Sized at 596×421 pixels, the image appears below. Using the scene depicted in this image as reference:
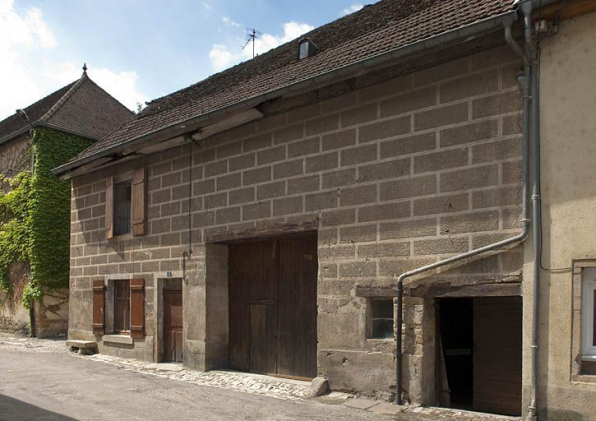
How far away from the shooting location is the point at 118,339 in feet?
40.3

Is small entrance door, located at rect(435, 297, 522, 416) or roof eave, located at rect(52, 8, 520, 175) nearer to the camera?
roof eave, located at rect(52, 8, 520, 175)

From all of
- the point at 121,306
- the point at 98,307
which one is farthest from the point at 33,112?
the point at 121,306

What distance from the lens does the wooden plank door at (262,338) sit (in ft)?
32.0

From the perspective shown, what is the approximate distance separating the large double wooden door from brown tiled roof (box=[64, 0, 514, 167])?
253 centimetres

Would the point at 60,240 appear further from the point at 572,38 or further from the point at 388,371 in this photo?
the point at 572,38

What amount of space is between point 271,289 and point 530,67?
5366 millimetres

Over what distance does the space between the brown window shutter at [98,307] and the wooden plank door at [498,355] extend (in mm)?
8110

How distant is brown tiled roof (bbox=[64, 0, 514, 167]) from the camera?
7.25 metres

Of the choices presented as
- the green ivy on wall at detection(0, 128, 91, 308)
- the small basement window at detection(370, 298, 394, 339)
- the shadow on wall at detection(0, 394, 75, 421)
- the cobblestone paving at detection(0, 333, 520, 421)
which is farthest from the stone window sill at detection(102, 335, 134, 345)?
the small basement window at detection(370, 298, 394, 339)

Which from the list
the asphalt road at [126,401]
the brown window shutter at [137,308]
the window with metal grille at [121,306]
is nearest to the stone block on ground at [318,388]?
the asphalt road at [126,401]

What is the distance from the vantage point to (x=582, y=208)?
585 cm

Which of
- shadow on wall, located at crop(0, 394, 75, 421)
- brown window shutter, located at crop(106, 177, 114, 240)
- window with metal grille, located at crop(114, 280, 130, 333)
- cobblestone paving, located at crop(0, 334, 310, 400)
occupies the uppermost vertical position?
brown window shutter, located at crop(106, 177, 114, 240)

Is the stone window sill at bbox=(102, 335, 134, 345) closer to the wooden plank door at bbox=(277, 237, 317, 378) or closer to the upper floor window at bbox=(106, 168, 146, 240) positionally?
the upper floor window at bbox=(106, 168, 146, 240)

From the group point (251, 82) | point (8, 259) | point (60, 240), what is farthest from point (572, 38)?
point (8, 259)
